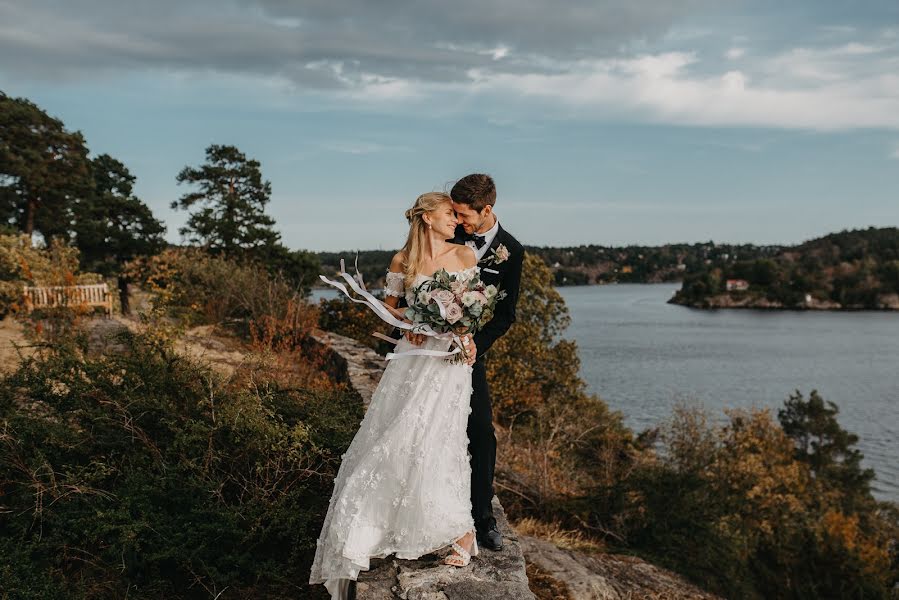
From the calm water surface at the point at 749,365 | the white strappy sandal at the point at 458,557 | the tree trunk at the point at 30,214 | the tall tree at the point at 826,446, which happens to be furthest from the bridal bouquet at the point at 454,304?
the tall tree at the point at 826,446

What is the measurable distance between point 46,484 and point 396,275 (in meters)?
2.32

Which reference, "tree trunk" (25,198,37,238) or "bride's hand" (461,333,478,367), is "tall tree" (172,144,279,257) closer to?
"tree trunk" (25,198,37,238)

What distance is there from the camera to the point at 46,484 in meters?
3.83

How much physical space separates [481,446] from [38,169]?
30749mm

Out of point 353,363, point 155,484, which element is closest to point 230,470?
point 155,484

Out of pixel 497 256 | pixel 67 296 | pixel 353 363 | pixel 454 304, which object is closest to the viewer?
pixel 454 304

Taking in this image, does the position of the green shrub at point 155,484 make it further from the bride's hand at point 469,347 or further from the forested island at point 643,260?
the forested island at point 643,260

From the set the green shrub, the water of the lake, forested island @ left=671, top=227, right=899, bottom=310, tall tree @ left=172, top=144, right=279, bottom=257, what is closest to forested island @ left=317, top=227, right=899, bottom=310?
forested island @ left=671, top=227, right=899, bottom=310

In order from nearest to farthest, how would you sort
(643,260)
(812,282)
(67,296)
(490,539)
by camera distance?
(490,539) → (67,296) → (812,282) → (643,260)

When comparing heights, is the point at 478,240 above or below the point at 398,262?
above

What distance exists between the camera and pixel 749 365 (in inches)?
2400

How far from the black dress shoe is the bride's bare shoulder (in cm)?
141

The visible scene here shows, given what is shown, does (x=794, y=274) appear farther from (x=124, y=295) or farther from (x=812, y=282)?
(x=124, y=295)

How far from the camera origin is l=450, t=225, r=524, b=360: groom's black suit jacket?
3336 mm
